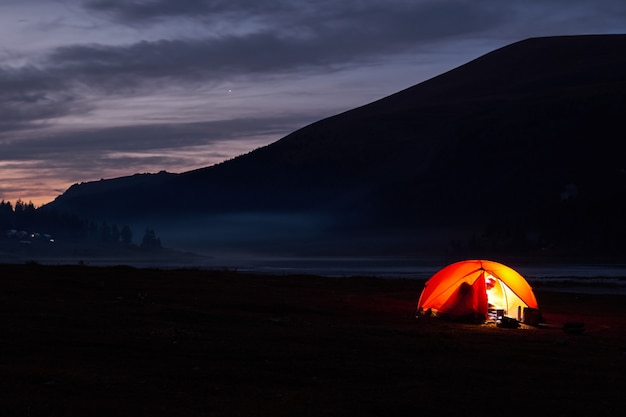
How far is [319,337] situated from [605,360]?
6346 mm

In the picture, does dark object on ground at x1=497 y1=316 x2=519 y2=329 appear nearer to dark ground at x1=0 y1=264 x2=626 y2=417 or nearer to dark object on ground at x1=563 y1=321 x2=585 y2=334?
dark ground at x1=0 y1=264 x2=626 y2=417

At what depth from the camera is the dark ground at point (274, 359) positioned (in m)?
16.5

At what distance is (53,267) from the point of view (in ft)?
147

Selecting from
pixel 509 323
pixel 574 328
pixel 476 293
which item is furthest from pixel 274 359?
pixel 476 293

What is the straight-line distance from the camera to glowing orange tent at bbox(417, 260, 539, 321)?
32938 mm

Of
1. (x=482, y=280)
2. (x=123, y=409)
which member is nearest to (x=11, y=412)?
(x=123, y=409)

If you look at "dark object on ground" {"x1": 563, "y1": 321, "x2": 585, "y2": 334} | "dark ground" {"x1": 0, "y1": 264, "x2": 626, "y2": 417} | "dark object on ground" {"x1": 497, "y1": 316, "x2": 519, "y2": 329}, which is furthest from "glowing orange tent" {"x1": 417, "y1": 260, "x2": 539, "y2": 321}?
"dark object on ground" {"x1": 563, "y1": 321, "x2": 585, "y2": 334}

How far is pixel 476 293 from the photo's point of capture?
3300cm

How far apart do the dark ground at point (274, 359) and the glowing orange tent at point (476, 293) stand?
95cm

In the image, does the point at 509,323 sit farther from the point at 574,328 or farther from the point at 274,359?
Result: the point at 274,359

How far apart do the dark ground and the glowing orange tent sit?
0.95m

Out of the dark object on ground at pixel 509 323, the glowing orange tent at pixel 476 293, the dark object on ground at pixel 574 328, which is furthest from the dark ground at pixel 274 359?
the glowing orange tent at pixel 476 293

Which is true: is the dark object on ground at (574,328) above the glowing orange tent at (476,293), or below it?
below

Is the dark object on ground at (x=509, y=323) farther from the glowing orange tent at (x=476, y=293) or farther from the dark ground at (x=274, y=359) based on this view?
the glowing orange tent at (x=476, y=293)
